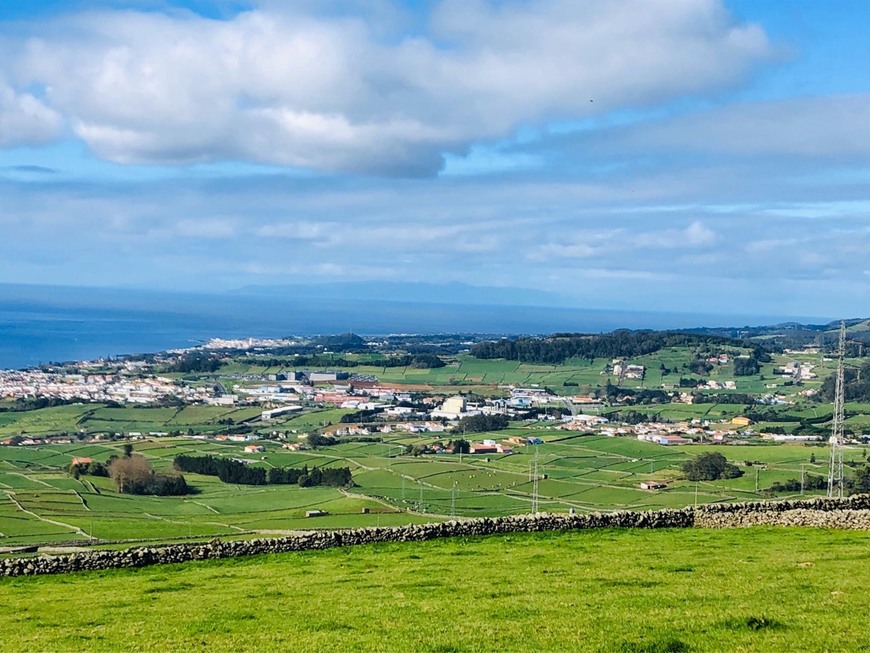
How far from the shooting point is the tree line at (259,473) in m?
49.1

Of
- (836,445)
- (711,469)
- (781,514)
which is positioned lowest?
(711,469)

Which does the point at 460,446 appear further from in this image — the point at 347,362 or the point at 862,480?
the point at 347,362

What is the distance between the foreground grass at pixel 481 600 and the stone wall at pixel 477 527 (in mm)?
524

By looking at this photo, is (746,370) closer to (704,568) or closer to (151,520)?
(151,520)

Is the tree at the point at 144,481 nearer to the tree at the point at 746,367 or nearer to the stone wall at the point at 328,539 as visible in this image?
the stone wall at the point at 328,539

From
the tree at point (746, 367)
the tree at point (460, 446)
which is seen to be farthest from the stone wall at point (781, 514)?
the tree at point (746, 367)

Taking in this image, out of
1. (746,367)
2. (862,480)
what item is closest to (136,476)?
(862,480)

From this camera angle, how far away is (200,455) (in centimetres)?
5678

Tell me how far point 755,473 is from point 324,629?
41421 mm

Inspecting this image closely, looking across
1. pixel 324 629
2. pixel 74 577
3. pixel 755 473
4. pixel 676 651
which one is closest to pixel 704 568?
pixel 676 651

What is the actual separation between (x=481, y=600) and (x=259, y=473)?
40150 millimetres

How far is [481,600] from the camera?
12539 millimetres

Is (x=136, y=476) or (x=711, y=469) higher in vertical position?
(x=711, y=469)

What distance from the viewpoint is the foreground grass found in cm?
1023
